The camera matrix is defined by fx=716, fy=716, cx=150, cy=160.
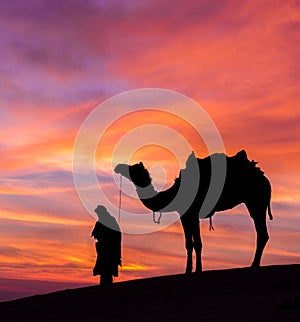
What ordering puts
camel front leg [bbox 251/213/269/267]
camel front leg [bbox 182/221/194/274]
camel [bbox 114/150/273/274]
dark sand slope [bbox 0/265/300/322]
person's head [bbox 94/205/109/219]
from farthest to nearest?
person's head [bbox 94/205/109/219] < camel [bbox 114/150/273/274] < camel front leg [bbox 251/213/269/267] < camel front leg [bbox 182/221/194/274] < dark sand slope [bbox 0/265/300/322]

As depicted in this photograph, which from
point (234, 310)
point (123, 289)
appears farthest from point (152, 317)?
point (123, 289)

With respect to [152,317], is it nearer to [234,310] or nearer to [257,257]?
[234,310]

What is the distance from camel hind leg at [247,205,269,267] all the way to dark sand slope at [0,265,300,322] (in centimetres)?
252

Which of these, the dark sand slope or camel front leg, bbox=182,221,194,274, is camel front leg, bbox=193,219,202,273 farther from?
the dark sand slope

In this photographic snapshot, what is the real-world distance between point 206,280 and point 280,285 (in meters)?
3.13

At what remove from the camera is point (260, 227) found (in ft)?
83.8

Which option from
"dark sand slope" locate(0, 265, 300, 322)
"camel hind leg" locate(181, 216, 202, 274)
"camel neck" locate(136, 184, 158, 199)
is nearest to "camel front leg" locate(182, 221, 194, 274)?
"camel hind leg" locate(181, 216, 202, 274)

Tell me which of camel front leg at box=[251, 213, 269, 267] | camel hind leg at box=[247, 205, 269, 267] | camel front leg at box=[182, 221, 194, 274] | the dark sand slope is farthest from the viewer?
camel hind leg at box=[247, 205, 269, 267]

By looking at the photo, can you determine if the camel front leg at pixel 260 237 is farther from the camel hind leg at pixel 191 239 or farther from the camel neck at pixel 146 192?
the camel neck at pixel 146 192

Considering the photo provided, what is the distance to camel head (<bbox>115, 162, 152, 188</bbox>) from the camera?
2481 centimetres

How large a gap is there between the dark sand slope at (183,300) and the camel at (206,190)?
8.89 ft

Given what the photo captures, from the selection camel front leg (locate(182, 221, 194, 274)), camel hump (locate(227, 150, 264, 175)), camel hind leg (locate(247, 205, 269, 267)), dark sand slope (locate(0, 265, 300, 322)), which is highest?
camel hump (locate(227, 150, 264, 175))

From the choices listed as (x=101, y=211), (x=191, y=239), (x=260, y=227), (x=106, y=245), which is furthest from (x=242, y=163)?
(x=106, y=245)

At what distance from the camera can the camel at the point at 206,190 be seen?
2489cm
